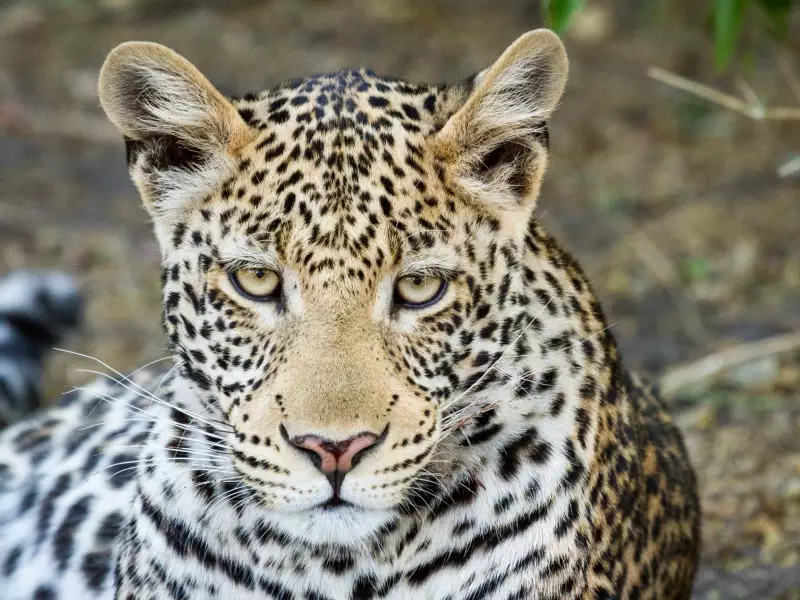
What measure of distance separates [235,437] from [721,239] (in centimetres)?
621

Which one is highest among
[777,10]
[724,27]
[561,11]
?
[777,10]

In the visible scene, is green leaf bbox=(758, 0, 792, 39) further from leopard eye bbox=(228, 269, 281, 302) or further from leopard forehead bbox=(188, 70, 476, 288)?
leopard eye bbox=(228, 269, 281, 302)

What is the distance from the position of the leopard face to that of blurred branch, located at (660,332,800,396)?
3.46 metres

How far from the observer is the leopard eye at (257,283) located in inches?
141

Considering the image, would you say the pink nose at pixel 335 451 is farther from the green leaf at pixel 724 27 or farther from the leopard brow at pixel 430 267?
the green leaf at pixel 724 27

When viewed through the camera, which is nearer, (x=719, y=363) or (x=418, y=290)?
(x=418, y=290)

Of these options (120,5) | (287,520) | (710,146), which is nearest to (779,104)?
(710,146)

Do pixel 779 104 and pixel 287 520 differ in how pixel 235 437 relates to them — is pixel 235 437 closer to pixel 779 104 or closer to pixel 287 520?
pixel 287 520

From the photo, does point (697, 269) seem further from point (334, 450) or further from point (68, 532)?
point (334, 450)

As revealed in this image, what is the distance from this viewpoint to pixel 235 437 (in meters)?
3.57

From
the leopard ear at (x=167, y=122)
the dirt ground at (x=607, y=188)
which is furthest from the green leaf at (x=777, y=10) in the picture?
the leopard ear at (x=167, y=122)

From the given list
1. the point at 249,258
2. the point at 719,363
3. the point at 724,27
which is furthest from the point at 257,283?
the point at 719,363

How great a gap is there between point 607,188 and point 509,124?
20.8ft

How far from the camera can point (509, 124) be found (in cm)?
377
